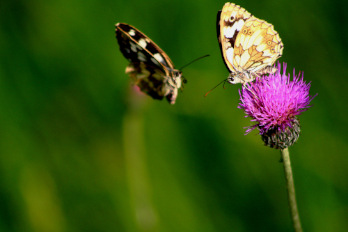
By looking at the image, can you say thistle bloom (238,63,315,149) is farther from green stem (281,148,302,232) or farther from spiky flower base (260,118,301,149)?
green stem (281,148,302,232)

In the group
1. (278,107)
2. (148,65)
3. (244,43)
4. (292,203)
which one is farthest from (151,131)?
(292,203)

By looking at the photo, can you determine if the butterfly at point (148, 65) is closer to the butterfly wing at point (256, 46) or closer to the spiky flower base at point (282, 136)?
the butterfly wing at point (256, 46)

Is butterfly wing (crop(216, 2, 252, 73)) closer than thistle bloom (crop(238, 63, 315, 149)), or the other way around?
thistle bloom (crop(238, 63, 315, 149))

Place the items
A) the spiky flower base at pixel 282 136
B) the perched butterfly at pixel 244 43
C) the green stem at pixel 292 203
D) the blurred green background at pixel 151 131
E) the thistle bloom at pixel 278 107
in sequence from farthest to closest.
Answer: the blurred green background at pixel 151 131, the perched butterfly at pixel 244 43, the thistle bloom at pixel 278 107, the spiky flower base at pixel 282 136, the green stem at pixel 292 203

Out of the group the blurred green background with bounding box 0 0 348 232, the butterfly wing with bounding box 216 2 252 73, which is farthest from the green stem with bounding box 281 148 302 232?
the blurred green background with bounding box 0 0 348 232

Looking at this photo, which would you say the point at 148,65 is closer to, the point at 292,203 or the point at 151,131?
the point at 151,131

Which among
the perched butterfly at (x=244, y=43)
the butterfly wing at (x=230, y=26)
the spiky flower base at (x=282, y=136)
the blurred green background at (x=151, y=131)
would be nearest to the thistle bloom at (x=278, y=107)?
the spiky flower base at (x=282, y=136)

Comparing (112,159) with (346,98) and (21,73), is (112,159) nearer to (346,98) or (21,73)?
(21,73)
